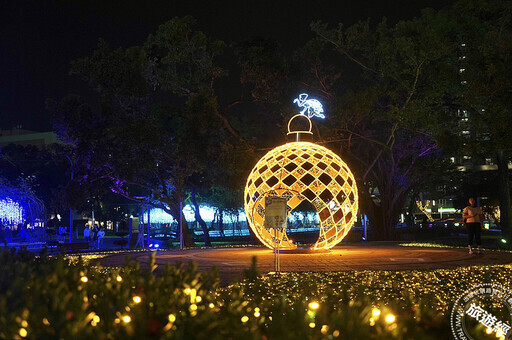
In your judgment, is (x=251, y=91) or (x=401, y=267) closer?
(x=401, y=267)

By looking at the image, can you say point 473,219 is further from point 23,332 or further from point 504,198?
point 23,332

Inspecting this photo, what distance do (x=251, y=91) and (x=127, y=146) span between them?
630 centimetres

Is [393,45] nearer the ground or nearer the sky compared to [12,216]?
nearer the sky

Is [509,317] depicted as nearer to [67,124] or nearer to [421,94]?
[421,94]

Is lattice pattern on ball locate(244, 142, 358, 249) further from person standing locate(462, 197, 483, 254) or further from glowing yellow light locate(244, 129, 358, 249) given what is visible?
person standing locate(462, 197, 483, 254)

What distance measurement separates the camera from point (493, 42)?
20328mm

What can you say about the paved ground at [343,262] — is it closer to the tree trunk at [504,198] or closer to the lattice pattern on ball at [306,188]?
the lattice pattern on ball at [306,188]

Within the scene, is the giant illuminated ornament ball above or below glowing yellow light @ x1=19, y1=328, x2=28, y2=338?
above

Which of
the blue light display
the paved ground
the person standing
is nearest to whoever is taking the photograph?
the paved ground

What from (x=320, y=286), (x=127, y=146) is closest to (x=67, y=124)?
(x=127, y=146)

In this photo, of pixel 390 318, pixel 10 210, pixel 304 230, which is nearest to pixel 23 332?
pixel 390 318

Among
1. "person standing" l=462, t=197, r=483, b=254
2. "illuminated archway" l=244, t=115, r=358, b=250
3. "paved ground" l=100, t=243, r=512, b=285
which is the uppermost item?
"illuminated archway" l=244, t=115, r=358, b=250

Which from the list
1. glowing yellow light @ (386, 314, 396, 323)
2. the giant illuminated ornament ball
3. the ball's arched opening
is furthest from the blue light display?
glowing yellow light @ (386, 314, 396, 323)

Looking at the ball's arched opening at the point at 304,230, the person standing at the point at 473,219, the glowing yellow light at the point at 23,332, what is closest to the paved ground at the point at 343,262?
the person standing at the point at 473,219
